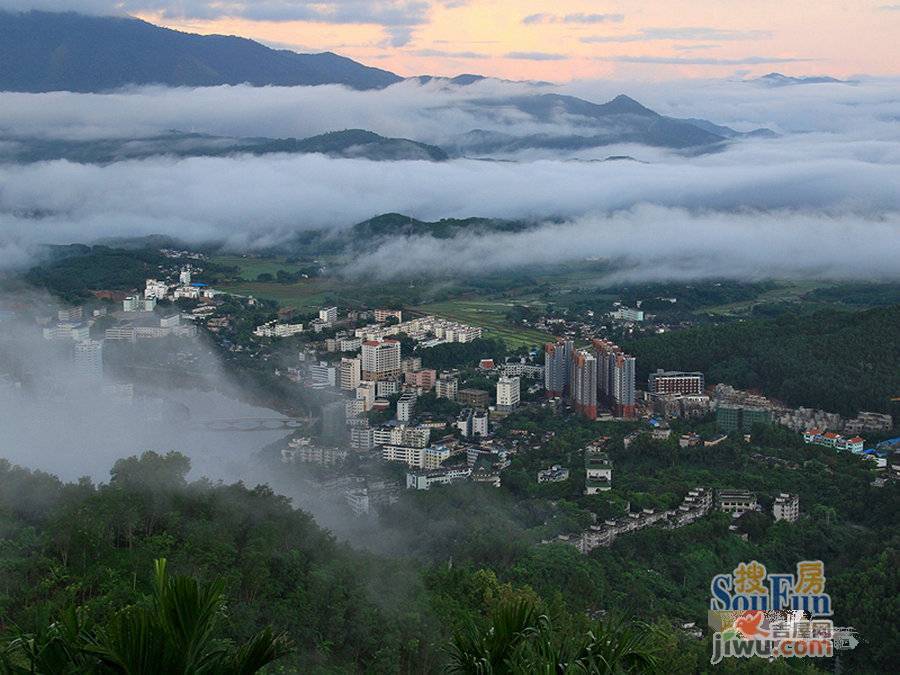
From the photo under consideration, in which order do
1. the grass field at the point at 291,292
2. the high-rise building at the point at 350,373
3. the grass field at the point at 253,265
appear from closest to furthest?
the high-rise building at the point at 350,373
the grass field at the point at 291,292
the grass field at the point at 253,265

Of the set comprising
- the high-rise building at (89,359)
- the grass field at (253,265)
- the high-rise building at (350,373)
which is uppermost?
the high-rise building at (89,359)

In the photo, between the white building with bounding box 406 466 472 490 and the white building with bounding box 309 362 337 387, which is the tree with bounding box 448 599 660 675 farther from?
the white building with bounding box 309 362 337 387

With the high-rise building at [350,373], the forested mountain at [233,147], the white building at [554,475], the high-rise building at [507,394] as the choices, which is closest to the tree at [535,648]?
the white building at [554,475]

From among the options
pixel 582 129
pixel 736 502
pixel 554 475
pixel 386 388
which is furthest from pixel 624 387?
pixel 582 129

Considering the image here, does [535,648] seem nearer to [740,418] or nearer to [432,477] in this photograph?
[432,477]

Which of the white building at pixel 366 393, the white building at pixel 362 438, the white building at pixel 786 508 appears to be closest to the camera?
the white building at pixel 786 508

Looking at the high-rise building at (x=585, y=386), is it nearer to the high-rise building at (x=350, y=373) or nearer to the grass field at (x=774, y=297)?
→ the high-rise building at (x=350, y=373)
